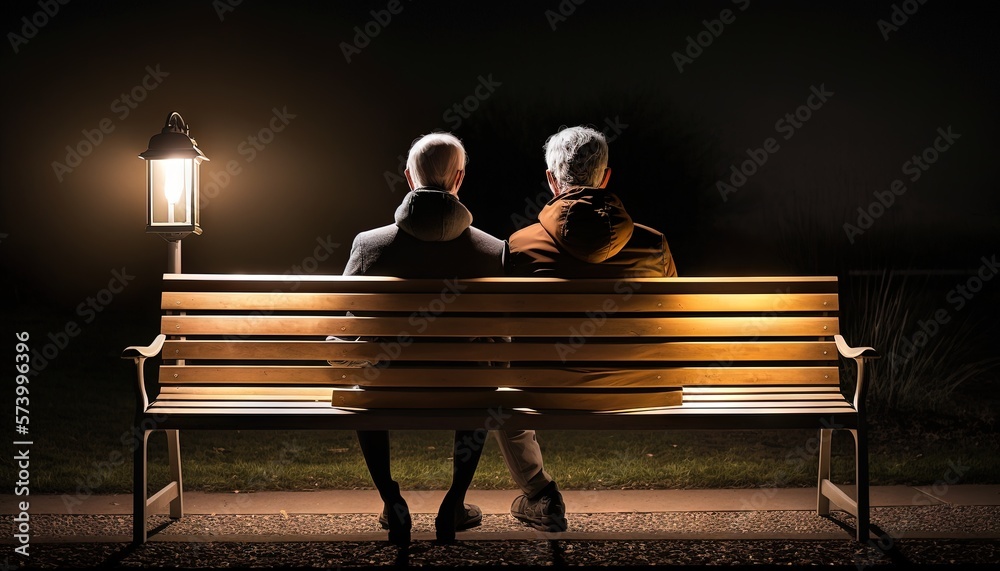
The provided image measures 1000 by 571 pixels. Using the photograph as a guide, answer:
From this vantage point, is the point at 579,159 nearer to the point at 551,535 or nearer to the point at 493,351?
the point at 493,351

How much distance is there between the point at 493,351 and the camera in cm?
367

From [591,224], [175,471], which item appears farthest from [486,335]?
[175,471]

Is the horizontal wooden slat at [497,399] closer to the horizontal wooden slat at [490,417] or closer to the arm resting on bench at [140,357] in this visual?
the horizontal wooden slat at [490,417]

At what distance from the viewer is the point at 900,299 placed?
7.54 metres

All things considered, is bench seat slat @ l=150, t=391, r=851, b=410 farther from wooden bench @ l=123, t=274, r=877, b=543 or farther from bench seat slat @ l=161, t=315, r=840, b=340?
bench seat slat @ l=161, t=315, r=840, b=340

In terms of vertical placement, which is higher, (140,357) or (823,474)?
(140,357)

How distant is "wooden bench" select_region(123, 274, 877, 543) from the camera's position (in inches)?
142

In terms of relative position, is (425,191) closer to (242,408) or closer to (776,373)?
(242,408)

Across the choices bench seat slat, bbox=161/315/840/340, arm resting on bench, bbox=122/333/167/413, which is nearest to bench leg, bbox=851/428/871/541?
bench seat slat, bbox=161/315/840/340

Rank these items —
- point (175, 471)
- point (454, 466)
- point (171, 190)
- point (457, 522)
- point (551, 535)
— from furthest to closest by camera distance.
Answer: point (171, 190)
point (175, 471)
point (457, 522)
point (551, 535)
point (454, 466)

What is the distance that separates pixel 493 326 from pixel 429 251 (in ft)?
1.39

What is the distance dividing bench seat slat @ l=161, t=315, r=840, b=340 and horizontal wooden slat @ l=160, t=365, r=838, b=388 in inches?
5.9

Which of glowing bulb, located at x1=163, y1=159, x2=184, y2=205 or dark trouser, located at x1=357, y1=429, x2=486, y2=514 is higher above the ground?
glowing bulb, located at x1=163, y1=159, x2=184, y2=205

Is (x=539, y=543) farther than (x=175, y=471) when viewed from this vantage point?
No
